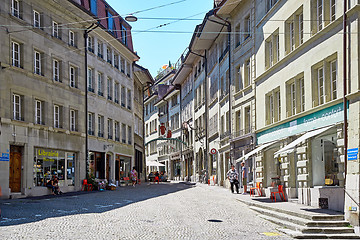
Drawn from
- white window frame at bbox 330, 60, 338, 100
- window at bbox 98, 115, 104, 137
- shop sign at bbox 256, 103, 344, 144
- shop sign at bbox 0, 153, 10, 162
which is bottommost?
shop sign at bbox 0, 153, 10, 162

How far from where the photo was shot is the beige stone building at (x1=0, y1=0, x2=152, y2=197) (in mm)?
25938

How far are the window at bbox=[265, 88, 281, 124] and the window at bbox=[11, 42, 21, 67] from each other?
12.8 metres

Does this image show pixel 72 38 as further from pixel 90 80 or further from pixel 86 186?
pixel 86 186

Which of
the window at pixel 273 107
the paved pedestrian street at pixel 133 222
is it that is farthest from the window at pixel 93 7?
the paved pedestrian street at pixel 133 222

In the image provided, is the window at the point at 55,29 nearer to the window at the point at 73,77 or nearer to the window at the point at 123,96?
the window at the point at 73,77

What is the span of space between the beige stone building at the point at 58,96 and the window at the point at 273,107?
12.2 m

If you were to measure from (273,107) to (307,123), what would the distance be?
16.9 ft

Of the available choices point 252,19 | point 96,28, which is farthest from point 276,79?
point 96,28

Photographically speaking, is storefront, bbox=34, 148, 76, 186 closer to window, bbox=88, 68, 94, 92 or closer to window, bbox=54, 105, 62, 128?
window, bbox=54, 105, 62, 128

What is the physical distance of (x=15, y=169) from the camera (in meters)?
26.4

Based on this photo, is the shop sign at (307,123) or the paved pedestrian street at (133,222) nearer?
the paved pedestrian street at (133,222)

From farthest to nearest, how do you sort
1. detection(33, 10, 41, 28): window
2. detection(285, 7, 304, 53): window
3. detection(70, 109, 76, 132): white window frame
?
detection(70, 109, 76, 132): white window frame < detection(33, 10, 41, 28): window < detection(285, 7, 304, 53): window

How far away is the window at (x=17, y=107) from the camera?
2616 centimetres

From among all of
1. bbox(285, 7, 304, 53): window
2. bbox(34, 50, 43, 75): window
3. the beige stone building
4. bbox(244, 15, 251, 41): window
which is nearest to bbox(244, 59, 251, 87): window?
bbox(244, 15, 251, 41): window
